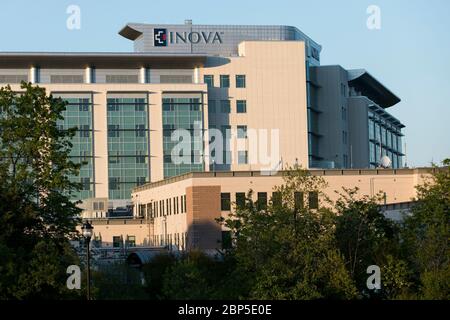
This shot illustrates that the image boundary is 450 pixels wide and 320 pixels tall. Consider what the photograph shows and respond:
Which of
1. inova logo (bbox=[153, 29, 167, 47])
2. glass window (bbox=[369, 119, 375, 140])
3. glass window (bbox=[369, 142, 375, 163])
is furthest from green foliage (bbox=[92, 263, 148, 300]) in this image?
glass window (bbox=[369, 119, 375, 140])

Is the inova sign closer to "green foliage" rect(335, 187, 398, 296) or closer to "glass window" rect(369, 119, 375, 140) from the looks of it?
"glass window" rect(369, 119, 375, 140)

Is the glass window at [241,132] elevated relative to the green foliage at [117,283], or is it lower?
elevated

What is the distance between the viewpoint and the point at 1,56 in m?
165

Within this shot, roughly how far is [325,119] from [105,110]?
122 feet

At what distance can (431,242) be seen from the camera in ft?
212

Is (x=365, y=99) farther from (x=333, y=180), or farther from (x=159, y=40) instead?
(x=333, y=180)

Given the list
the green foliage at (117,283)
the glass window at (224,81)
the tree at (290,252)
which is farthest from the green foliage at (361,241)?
the glass window at (224,81)

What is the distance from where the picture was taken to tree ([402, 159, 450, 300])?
60.5 metres

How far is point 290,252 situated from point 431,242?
7912 millimetres

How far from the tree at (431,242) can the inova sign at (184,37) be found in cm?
10935

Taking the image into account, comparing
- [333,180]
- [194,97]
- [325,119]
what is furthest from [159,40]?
[333,180]

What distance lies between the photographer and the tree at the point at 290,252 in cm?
5900

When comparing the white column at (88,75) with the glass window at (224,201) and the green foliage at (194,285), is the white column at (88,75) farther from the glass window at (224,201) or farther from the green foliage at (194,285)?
the green foliage at (194,285)
